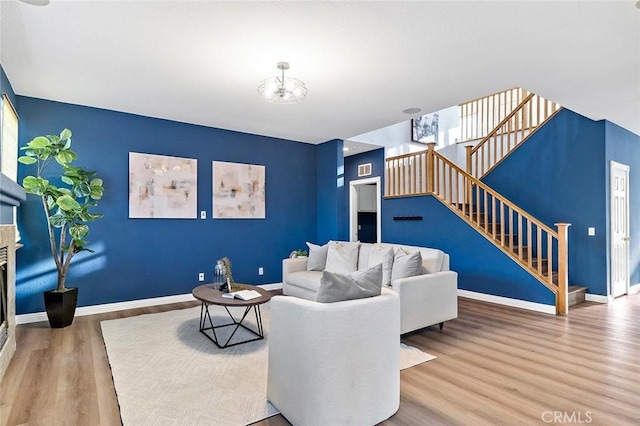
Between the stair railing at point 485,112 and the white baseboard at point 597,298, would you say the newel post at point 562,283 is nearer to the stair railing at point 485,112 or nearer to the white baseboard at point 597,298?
the white baseboard at point 597,298

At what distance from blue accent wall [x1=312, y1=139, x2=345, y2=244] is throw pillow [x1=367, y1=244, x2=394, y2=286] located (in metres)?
2.04

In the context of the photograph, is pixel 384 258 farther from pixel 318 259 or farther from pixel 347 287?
pixel 347 287

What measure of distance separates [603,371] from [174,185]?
524 centimetres

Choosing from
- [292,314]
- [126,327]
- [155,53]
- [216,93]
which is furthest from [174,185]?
[292,314]

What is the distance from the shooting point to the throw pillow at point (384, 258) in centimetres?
378

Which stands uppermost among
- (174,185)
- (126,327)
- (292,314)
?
(174,185)

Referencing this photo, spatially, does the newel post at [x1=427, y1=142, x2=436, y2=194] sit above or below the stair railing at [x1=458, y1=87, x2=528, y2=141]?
below

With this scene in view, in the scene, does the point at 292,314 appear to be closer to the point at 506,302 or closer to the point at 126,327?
the point at 126,327

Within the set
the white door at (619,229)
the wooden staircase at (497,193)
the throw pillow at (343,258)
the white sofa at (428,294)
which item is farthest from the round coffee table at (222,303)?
the white door at (619,229)

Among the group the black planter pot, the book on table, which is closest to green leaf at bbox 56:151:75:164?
the black planter pot

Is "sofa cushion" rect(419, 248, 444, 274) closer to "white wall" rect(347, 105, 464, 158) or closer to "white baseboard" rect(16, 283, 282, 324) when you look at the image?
"white wall" rect(347, 105, 464, 158)

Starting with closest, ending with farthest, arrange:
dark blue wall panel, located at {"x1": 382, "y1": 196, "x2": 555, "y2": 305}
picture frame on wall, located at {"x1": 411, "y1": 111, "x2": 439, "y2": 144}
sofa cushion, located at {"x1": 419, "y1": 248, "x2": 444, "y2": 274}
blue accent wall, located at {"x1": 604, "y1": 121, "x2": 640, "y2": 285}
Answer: sofa cushion, located at {"x1": 419, "y1": 248, "x2": 444, "y2": 274}, dark blue wall panel, located at {"x1": 382, "y1": 196, "x2": 555, "y2": 305}, blue accent wall, located at {"x1": 604, "y1": 121, "x2": 640, "y2": 285}, picture frame on wall, located at {"x1": 411, "y1": 111, "x2": 439, "y2": 144}

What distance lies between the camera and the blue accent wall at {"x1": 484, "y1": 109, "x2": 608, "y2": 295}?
5141mm

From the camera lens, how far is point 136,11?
2.46 metres
